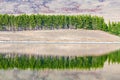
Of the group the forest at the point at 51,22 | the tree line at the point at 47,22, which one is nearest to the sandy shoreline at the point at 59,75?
the forest at the point at 51,22

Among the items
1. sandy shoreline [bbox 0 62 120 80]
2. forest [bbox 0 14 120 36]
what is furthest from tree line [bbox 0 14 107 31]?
sandy shoreline [bbox 0 62 120 80]

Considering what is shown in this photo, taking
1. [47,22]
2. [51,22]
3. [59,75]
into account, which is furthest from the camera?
[51,22]

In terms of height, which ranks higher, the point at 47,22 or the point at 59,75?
the point at 59,75

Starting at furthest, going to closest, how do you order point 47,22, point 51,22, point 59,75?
point 51,22 → point 47,22 → point 59,75

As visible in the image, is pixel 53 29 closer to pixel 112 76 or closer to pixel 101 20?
pixel 101 20

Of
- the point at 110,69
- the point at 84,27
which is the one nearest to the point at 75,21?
the point at 84,27

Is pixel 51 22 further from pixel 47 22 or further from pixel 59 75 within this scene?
pixel 59 75

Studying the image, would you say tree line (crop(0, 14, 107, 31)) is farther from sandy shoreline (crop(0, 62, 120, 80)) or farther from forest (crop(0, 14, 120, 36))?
sandy shoreline (crop(0, 62, 120, 80))

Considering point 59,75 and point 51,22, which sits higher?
point 59,75

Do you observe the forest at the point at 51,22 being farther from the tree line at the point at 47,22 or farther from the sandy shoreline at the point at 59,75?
the sandy shoreline at the point at 59,75

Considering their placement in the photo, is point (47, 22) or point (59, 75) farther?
point (47, 22)

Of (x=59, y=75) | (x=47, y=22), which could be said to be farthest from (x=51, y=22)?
(x=59, y=75)
